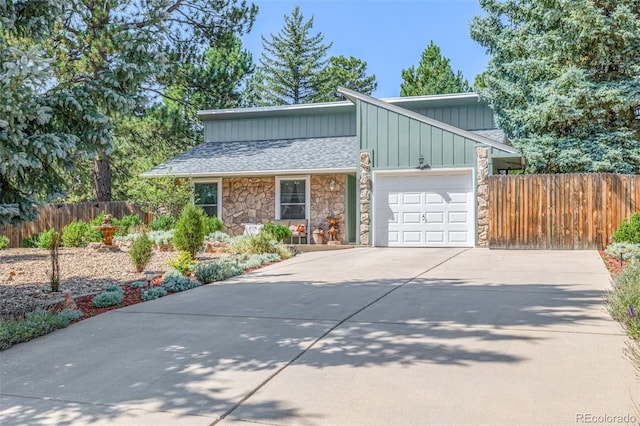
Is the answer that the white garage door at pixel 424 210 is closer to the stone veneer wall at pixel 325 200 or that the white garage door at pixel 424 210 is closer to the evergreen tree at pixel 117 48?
the stone veneer wall at pixel 325 200

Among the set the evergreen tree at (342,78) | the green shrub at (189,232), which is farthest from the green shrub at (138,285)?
the evergreen tree at (342,78)

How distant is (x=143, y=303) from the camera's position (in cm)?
672

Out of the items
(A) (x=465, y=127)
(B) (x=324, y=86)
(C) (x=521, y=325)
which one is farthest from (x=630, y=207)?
(B) (x=324, y=86)

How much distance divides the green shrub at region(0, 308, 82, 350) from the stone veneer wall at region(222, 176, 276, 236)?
10604 mm

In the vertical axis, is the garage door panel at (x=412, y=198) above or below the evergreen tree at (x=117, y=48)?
below

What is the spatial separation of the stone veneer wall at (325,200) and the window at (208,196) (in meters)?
3.32

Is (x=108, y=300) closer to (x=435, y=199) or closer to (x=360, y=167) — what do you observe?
(x=360, y=167)

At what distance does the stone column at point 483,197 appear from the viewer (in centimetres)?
1328

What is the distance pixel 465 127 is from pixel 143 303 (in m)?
13.2

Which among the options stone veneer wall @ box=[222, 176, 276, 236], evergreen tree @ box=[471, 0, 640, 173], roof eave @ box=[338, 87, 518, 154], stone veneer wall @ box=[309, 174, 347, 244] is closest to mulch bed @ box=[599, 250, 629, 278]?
roof eave @ box=[338, 87, 518, 154]

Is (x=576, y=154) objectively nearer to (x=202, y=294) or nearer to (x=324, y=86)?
(x=202, y=294)

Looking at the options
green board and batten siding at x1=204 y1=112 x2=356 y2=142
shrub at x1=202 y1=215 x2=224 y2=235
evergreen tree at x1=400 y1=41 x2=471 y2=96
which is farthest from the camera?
evergreen tree at x1=400 y1=41 x2=471 y2=96

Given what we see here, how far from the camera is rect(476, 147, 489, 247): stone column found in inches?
523

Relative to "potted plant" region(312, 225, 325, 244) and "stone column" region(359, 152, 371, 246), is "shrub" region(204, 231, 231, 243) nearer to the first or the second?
"potted plant" region(312, 225, 325, 244)
